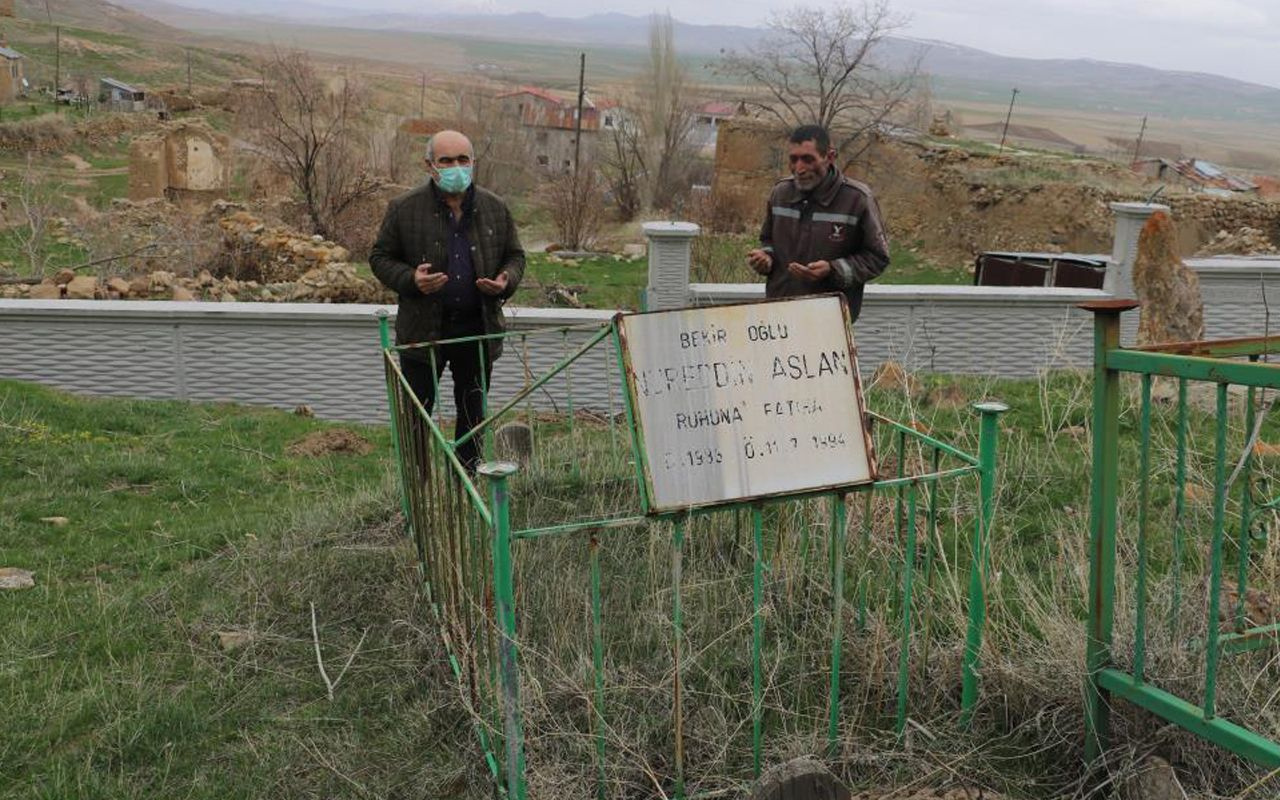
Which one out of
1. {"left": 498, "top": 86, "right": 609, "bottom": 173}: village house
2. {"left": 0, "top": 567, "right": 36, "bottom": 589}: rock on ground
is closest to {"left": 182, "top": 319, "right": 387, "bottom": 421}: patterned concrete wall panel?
{"left": 0, "top": 567, "right": 36, "bottom": 589}: rock on ground

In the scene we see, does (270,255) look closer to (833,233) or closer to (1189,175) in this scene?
(833,233)

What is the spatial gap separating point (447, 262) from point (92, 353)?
18.0ft

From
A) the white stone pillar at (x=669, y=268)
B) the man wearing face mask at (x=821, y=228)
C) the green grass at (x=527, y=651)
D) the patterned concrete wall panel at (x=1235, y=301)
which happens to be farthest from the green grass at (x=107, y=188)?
the man wearing face mask at (x=821, y=228)

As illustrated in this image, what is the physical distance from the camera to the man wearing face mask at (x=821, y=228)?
17.4 feet

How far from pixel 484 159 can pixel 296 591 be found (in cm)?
3307

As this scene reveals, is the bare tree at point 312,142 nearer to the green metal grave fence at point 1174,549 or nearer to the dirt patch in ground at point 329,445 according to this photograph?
the dirt patch in ground at point 329,445

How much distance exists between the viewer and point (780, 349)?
3076mm

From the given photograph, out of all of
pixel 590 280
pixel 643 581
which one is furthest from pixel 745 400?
pixel 590 280

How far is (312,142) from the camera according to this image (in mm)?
22578

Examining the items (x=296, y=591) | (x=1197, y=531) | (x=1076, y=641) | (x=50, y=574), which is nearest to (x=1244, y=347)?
(x=1076, y=641)

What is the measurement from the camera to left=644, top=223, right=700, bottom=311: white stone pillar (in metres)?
10.8

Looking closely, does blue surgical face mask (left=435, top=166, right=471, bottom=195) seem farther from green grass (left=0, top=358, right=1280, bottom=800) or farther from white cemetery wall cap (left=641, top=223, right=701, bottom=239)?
white cemetery wall cap (left=641, top=223, right=701, bottom=239)

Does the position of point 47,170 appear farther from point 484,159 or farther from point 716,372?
point 716,372

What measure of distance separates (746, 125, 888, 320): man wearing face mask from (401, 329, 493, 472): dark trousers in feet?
4.50
